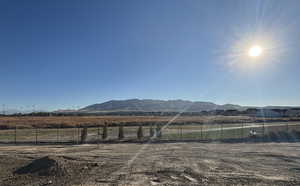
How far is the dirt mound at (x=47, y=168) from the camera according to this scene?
11.1m

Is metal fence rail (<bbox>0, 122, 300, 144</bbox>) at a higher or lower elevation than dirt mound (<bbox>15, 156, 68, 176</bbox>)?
lower

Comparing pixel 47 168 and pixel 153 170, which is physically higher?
pixel 47 168

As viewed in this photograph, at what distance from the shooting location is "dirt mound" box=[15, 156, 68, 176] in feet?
36.3

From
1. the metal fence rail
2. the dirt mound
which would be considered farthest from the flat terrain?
the metal fence rail

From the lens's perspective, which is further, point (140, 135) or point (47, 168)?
point (140, 135)

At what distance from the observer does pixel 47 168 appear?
1140 cm

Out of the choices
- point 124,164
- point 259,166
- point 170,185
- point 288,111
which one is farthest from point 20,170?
point 288,111

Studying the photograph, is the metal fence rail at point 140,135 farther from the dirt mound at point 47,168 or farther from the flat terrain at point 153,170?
the dirt mound at point 47,168

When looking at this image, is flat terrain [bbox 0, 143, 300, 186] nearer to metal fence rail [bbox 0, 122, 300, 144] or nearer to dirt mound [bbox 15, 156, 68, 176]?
dirt mound [bbox 15, 156, 68, 176]

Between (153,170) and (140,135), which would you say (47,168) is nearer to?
(153,170)

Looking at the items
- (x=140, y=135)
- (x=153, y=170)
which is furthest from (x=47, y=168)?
(x=140, y=135)

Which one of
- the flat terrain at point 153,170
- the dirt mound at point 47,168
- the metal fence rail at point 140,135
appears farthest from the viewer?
the metal fence rail at point 140,135

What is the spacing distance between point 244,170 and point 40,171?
9402 mm

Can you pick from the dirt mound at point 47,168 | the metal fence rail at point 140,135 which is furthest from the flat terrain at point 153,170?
the metal fence rail at point 140,135
